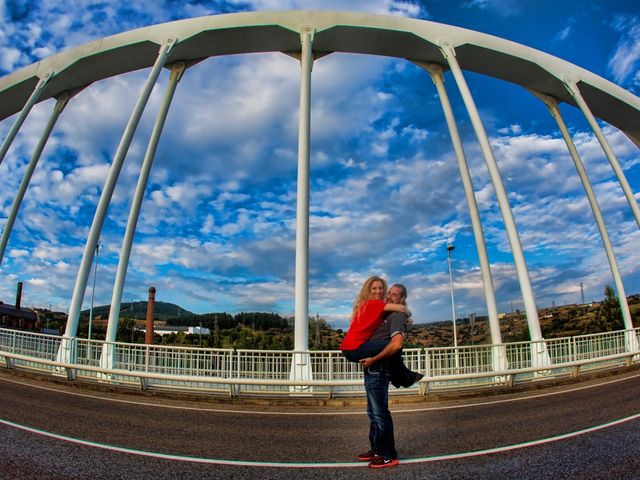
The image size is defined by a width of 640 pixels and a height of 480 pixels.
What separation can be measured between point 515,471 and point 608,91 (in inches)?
918

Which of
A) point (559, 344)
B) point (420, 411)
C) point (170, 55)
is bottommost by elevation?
point (420, 411)

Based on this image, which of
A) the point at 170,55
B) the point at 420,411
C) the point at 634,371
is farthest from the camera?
the point at 170,55

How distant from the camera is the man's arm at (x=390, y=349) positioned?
3.70 meters

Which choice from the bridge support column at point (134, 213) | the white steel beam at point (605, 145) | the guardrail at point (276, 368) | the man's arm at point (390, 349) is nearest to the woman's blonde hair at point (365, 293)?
the man's arm at point (390, 349)

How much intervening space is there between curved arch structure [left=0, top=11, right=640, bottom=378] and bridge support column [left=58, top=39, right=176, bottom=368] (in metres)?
0.04

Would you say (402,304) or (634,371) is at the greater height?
(402,304)

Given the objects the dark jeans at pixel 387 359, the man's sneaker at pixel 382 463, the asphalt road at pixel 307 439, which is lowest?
the asphalt road at pixel 307 439

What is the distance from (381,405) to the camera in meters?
3.91

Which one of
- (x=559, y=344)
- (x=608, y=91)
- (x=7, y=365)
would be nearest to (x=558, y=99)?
(x=608, y=91)

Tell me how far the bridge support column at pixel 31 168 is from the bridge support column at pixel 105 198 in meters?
6.92

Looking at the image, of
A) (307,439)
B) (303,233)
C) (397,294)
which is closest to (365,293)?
(397,294)

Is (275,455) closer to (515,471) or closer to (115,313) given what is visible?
(515,471)

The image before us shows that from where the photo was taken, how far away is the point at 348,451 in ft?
15.9

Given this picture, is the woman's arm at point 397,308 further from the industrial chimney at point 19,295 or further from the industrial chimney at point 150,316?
the industrial chimney at point 19,295
